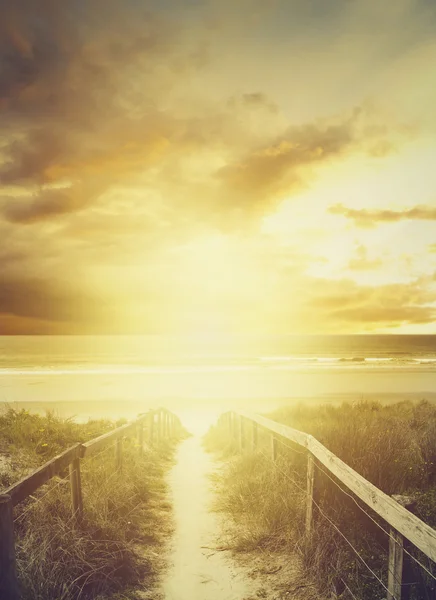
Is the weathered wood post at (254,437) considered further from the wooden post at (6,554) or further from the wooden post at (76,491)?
the wooden post at (6,554)

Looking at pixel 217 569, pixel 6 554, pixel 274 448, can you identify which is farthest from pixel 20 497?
pixel 274 448

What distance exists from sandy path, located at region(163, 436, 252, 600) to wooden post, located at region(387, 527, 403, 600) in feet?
5.32

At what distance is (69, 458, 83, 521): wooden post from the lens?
5254 mm

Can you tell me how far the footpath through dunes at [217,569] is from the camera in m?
4.58

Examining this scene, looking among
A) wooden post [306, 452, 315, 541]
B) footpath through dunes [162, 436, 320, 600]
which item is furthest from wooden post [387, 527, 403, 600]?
wooden post [306, 452, 315, 541]

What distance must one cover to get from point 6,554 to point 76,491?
202 centimetres

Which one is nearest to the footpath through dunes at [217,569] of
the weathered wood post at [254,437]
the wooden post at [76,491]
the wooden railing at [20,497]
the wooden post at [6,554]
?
the wooden post at [76,491]

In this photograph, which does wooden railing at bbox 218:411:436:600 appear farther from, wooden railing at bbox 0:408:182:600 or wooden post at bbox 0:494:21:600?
wooden post at bbox 0:494:21:600

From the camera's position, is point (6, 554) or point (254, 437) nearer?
point (6, 554)

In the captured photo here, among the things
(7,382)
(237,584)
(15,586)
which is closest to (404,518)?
(237,584)

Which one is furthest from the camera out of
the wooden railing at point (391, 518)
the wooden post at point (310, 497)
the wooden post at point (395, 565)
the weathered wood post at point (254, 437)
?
the weathered wood post at point (254, 437)

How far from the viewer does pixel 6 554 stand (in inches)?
132

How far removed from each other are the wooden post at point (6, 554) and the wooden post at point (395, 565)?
3088 millimetres

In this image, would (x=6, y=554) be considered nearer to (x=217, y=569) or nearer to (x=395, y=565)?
(x=217, y=569)
